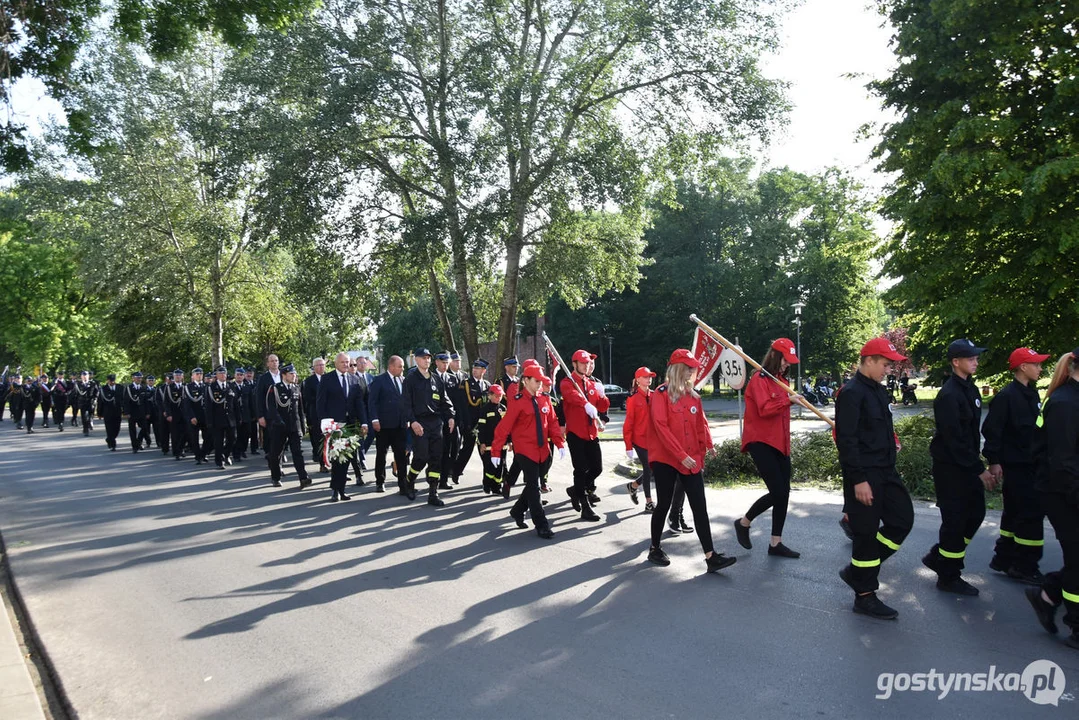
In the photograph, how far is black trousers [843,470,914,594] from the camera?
5.60m

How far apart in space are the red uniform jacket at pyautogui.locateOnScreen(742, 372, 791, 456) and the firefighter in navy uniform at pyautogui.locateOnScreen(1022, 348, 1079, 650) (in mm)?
2210

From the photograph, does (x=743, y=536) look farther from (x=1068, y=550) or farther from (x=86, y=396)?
(x=86, y=396)

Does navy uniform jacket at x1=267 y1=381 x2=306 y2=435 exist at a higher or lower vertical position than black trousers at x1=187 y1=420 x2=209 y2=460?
higher

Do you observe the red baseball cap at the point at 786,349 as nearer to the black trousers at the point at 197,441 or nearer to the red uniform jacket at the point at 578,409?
the red uniform jacket at the point at 578,409

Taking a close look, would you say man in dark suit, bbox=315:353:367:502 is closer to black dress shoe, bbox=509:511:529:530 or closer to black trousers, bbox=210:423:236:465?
black dress shoe, bbox=509:511:529:530

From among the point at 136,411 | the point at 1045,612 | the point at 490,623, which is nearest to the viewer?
the point at 1045,612

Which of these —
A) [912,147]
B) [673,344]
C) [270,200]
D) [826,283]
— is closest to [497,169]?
[270,200]

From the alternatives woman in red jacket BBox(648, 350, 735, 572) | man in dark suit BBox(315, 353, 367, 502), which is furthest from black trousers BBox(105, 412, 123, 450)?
woman in red jacket BBox(648, 350, 735, 572)

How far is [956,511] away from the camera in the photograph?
6016mm

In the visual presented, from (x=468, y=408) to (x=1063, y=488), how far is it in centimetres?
912

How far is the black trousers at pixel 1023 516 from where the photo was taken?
20.5 feet

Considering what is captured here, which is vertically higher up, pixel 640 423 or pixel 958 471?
pixel 640 423

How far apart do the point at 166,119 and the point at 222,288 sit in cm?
675

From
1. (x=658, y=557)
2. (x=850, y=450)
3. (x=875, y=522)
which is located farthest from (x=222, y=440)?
(x=875, y=522)
